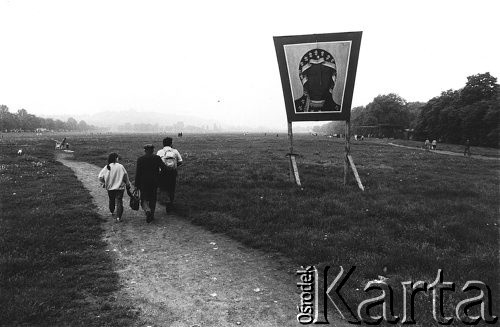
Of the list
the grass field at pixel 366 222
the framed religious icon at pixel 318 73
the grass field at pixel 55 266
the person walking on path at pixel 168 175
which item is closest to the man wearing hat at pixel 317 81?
the framed religious icon at pixel 318 73

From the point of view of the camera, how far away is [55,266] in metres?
8.79

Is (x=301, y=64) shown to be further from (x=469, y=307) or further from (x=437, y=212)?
(x=469, y=307)

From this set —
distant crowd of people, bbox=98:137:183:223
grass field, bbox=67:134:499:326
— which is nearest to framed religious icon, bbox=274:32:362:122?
grass field, bbox=67:134:499:326

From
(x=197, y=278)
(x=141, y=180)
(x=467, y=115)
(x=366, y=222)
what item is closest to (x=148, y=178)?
(x=141, y=180)

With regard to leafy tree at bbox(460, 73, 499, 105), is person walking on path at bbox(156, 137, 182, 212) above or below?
below

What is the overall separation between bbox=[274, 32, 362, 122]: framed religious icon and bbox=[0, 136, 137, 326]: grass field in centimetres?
1073

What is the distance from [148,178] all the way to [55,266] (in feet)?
15.7

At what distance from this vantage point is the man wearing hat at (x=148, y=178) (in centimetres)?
1291

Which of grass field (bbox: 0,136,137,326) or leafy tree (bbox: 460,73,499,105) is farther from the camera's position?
leafy tree (bbox: 460,73,499,105)

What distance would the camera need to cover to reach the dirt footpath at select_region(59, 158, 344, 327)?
22.2ft

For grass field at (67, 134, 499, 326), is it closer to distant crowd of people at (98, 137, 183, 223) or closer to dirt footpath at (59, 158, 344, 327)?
dirt footpath at (59, 158, 344, 327)

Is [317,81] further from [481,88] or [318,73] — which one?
[481,88]

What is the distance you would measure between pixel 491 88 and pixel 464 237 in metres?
99.5

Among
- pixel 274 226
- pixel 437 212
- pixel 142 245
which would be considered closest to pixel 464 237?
pixel 437 212
